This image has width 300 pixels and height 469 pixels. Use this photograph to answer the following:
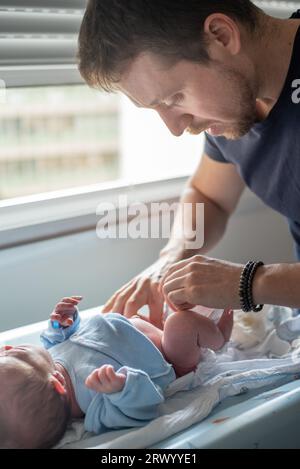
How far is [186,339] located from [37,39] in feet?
2.64

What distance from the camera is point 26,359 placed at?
3.43ft

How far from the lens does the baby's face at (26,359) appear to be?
39.9 inches

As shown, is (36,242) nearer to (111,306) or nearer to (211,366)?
(111,306)

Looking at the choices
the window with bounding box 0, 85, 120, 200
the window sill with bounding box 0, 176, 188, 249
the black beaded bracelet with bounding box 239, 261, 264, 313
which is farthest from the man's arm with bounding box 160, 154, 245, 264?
the window with bounding box 0, 85, 120, 200

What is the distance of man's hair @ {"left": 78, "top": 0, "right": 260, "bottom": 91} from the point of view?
1.10 meters

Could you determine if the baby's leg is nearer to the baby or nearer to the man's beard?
the baby

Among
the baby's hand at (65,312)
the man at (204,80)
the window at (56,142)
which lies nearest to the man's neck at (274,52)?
the man at (204,80)

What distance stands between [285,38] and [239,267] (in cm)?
47

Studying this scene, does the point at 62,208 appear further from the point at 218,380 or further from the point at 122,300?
the point at 218,380

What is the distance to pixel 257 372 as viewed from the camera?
1146 mm

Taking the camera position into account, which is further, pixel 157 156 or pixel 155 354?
pixel 157 156

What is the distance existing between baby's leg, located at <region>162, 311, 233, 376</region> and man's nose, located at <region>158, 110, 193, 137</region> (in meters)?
0.35

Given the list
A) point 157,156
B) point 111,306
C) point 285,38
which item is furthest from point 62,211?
point 285,38

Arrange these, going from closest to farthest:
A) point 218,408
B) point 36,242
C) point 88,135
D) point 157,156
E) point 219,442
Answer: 1. point 219,442
2. point 218,408
3. point 36,242
4. point 157,156
5. point 88,135
